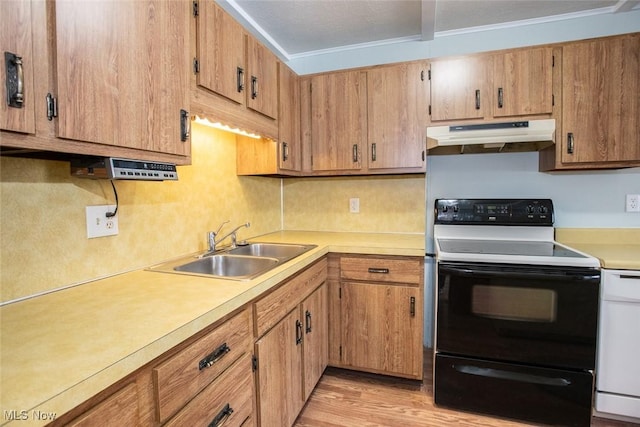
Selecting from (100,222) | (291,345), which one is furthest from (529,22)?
(100,222)

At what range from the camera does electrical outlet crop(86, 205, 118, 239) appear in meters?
1.22

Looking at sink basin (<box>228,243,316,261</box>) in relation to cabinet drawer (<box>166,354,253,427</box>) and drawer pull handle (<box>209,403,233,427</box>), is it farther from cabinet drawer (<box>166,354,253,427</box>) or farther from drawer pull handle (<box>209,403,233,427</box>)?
drawer pull handle (<box>209,403,233,427</box>)

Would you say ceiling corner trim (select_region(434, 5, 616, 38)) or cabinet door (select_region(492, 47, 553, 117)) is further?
ceiling corner trim (select_region(434, 5, 616, 38))

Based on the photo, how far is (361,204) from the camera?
102 inches

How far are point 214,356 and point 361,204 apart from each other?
1828 millimetres

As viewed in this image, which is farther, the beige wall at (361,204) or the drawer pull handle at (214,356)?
the beige wall at (361,204)

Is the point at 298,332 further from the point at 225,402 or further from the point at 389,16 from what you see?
the point at 389,16

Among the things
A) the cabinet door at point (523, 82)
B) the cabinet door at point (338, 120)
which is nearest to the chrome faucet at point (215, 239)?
the cabinet door at point (338, 120)

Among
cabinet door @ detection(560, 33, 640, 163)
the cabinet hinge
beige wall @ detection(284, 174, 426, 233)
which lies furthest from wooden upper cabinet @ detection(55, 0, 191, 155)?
cabinet door @ detection(560, 33, 640, 163)

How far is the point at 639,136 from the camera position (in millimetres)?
1822

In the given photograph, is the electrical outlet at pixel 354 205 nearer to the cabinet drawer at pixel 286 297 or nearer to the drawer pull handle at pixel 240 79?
the cabinet drawer at pixel 286 297

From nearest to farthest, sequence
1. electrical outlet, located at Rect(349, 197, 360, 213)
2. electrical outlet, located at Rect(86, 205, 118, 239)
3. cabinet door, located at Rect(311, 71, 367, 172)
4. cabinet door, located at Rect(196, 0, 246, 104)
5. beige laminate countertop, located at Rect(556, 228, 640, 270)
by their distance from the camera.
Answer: electrical outlet, located at Rect(86, 205, 118, 239) → cabinet door, located at Rect(196, 0, 246, 104) → beige laminate countertop, located at Rect(556, 228, 640, 270) → cabinet door, located at Rect(311, 71, 367, 172) → electrical outlet, located at Rect(349, 197, 360, 213)

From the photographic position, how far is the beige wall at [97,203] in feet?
3.28

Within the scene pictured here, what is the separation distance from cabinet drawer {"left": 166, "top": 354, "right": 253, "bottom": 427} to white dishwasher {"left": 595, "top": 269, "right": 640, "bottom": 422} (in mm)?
1828
